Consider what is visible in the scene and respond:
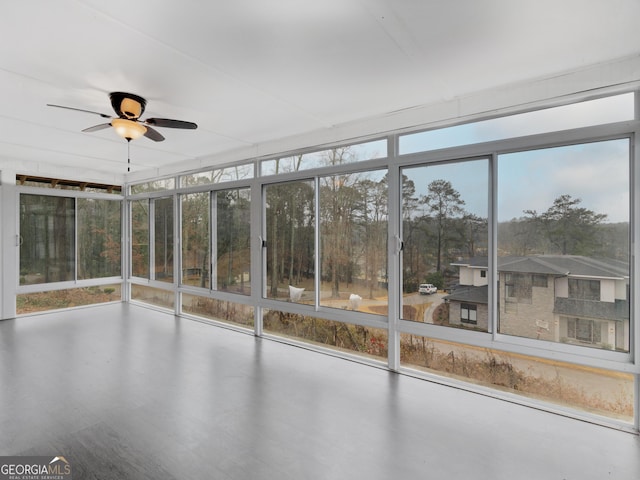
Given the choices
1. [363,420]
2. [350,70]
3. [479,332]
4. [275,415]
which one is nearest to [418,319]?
[479,332]

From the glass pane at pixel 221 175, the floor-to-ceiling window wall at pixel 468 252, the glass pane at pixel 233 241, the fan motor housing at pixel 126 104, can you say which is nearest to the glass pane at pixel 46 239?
the glass pane at pixel 221 175

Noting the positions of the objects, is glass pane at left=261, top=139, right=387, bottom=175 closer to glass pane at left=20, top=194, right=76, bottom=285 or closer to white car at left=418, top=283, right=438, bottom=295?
white car at left=418, top=283, right=438, bottom=295

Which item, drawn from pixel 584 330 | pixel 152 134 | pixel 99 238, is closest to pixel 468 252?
pixel 584 330

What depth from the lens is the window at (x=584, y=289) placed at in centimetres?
271

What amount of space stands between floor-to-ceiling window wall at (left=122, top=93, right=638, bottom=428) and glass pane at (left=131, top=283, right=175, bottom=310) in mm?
2056

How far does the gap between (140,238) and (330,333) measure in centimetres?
495

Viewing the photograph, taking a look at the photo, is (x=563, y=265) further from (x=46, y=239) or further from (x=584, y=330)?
(x=46, y=239)

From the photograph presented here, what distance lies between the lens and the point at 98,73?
2.70 m

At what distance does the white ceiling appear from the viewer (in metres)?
1.96

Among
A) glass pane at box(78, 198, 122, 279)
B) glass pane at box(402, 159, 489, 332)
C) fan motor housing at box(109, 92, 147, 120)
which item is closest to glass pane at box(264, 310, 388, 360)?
glass pane at box(402, 159, 489, 332)

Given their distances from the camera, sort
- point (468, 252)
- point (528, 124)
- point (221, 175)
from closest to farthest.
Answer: point (528, 124) → point (468, 252) → point (221, 175)

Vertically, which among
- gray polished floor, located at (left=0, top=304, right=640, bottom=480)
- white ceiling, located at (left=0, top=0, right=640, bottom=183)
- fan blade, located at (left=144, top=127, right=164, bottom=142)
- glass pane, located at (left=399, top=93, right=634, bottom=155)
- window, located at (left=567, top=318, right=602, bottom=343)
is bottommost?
gray polished floor, located at (left=0, top=304, right=640, bottom=480)

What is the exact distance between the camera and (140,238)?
709cm

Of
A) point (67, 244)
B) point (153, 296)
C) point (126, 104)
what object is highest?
point (126, 104)
